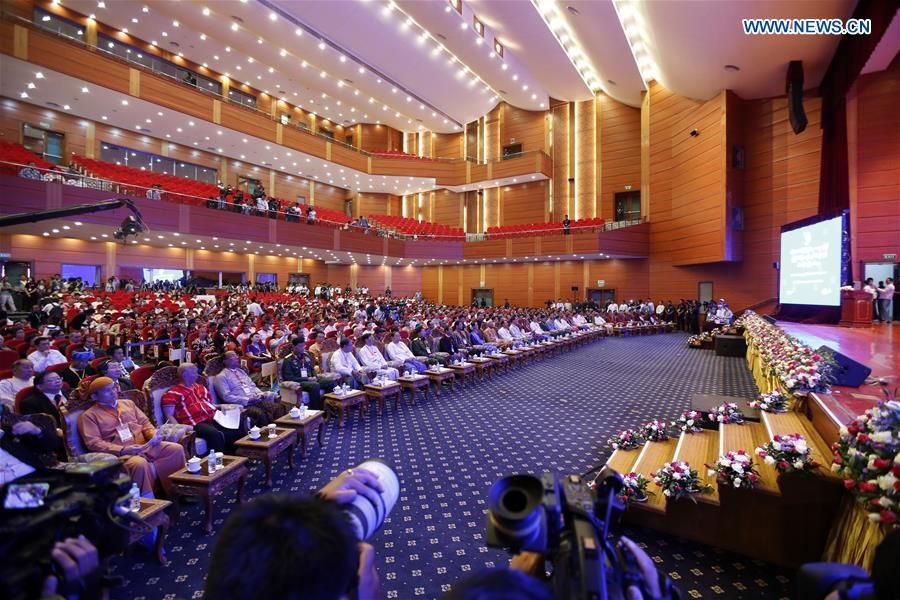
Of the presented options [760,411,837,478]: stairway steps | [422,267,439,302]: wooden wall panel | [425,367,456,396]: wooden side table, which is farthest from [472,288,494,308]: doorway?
[760,411,837,478]: stairway steps

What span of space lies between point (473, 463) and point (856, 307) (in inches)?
317

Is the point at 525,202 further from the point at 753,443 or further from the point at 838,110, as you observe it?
the point at 753,443

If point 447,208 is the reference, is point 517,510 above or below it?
below

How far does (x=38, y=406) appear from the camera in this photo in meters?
3.09

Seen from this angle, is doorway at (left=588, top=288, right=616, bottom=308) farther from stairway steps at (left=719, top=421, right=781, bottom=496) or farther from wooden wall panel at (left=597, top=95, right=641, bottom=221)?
stairway steps at (left=719, top=421, right=781, bottom=496)

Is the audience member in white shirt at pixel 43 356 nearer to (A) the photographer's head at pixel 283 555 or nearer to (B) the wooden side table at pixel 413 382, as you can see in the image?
(B) the wooden side table at pixel 413 382

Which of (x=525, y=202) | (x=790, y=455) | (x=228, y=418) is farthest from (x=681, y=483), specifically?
(x=525, y=202)

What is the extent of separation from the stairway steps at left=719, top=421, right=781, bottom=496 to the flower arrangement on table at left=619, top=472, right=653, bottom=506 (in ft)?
1.97

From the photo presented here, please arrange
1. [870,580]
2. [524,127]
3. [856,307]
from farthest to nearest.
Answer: [524,127], [856,307], [870,580]

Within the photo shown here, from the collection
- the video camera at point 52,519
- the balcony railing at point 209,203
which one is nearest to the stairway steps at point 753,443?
the video camera at point 52,519

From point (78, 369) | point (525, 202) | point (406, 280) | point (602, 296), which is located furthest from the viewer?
point (406, 280)

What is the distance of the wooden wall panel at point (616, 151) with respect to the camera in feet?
65.8

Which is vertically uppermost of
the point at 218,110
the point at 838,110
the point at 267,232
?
the point at 218,110

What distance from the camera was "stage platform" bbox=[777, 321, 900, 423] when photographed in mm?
2859
